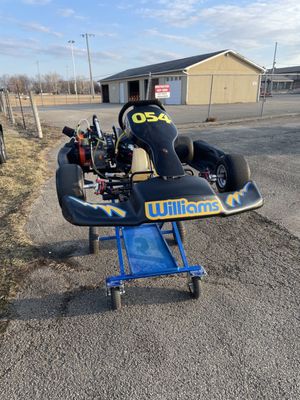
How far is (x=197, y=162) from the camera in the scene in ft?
12.5

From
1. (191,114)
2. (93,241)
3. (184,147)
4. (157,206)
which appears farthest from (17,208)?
(191,114)

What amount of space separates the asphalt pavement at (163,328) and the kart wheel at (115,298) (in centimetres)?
7

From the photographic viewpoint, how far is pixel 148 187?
231cm

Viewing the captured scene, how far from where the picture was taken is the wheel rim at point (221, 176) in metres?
2.99

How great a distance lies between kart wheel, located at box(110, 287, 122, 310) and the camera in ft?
8.64

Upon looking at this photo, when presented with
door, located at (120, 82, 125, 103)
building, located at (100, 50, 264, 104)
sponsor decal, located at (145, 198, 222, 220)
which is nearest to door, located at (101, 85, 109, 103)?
door, located at (120, 82, 125, 103)

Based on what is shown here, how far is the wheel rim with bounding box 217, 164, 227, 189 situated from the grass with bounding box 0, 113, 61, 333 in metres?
2.09

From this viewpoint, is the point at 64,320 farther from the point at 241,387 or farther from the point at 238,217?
the point at 238,217

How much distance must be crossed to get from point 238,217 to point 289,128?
9.98m

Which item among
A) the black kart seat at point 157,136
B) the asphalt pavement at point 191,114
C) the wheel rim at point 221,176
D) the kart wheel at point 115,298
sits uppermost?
the black kart seat at point 157,136

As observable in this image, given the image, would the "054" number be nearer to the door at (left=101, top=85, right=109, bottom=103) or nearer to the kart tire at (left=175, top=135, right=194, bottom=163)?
the kart tire at (left=175, top=135, right=194, bottom=163)

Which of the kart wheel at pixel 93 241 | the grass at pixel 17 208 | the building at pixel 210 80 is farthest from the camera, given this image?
the building at pixel 210 80

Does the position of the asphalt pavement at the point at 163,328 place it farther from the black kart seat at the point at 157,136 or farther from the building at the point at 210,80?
the building at the point at 210,80

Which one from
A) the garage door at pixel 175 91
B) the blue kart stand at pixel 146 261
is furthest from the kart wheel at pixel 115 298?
the garage door at pixel 175 91
